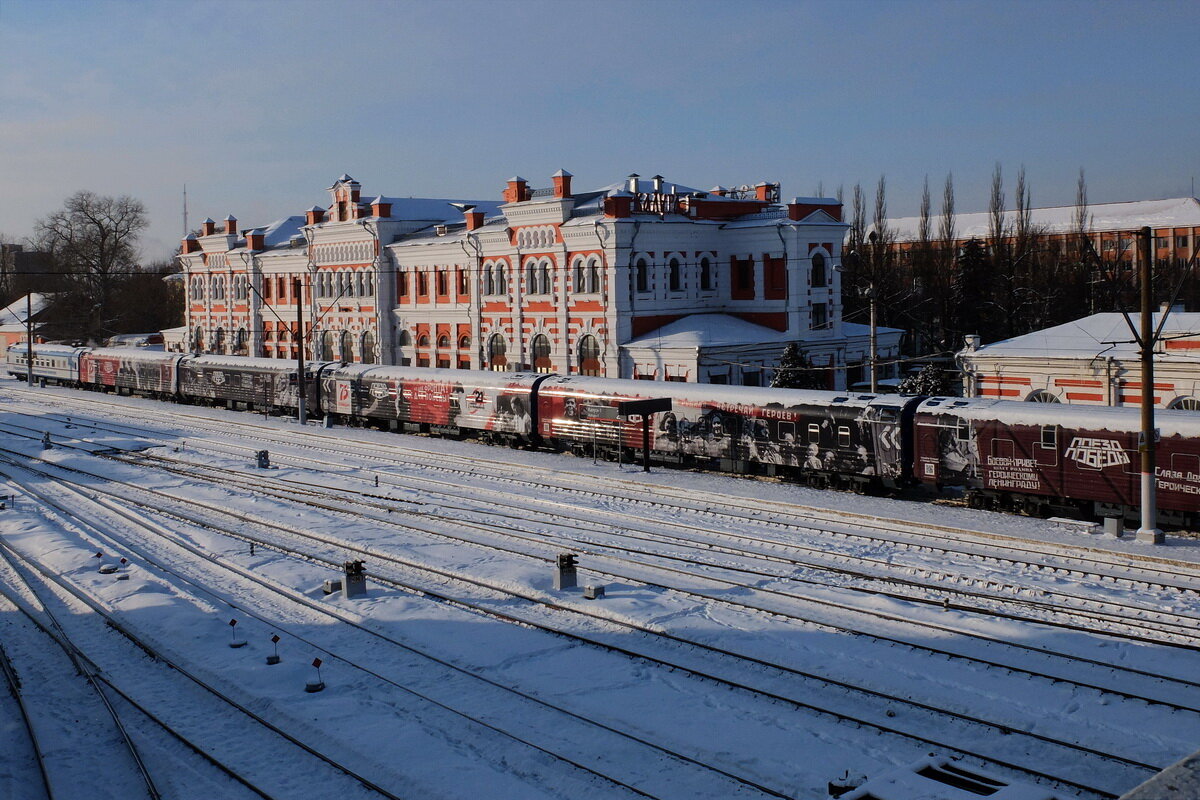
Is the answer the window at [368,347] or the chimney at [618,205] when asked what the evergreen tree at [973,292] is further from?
the window at [368,347]

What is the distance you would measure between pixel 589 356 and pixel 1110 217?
260 ft

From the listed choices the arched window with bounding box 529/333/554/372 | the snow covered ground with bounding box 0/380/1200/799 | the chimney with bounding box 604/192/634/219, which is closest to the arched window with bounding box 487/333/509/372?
the arched window with bounding box 529/333/554/372

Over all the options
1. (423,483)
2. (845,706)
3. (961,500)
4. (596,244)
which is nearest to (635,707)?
(845,706)

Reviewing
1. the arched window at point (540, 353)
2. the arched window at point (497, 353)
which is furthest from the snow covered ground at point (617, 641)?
the arched window at point (497, 353)

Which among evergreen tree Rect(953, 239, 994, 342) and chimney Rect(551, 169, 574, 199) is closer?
chimney Rect(551, 169, 574, 199)

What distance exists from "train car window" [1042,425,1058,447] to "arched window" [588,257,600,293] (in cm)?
2707

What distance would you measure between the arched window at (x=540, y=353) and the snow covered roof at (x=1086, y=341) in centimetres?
2086

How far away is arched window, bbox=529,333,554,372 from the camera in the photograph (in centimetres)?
5134

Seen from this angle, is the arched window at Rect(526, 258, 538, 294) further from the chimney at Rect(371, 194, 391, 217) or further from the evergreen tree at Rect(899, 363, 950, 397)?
the evergreen tree at Rect(899, 363, 950, 397)

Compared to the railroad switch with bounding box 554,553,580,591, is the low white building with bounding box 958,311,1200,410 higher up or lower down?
higher up

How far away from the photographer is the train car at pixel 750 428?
1074 inches

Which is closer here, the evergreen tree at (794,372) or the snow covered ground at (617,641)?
the snow covered ground at (617,641)

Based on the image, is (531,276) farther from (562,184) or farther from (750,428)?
(750,428)

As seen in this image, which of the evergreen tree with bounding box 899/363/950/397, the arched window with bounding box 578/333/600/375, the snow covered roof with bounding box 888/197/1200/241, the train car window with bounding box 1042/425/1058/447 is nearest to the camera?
the train car window with bounding box 1042/425/1058/447
